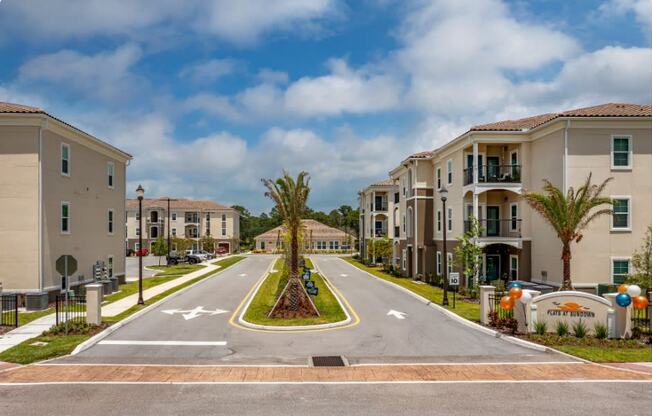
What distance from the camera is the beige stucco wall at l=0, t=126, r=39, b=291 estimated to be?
24.7 meters

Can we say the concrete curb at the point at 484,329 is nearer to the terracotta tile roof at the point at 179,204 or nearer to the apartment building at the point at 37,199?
the apartment building at the point at 37,199

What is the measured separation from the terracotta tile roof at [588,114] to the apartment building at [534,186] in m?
0.05

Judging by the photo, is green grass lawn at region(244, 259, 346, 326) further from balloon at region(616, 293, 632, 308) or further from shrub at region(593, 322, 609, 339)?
balloon at region(616, 293, 632, 308)

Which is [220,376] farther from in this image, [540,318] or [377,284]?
[377,284]

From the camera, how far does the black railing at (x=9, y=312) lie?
19.9m

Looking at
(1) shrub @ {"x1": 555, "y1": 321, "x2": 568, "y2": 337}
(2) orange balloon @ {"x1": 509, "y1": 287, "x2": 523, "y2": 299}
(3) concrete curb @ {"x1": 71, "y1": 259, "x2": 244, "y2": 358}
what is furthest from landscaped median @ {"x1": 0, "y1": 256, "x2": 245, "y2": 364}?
(1) shrub @ {"x1": 555, "y1": 321, "x2": 568, "y2": 337}

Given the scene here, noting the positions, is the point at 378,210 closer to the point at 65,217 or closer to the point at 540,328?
the point at 65,217

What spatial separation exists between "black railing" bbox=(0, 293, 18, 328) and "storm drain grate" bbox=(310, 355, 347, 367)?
472 inches

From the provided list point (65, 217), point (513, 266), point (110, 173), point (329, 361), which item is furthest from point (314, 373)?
point (110, 173)

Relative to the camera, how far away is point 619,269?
89.0 ft

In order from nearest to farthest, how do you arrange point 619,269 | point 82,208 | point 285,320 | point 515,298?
point 515,298 → point 285,320 → point 619,269 → point 82,208

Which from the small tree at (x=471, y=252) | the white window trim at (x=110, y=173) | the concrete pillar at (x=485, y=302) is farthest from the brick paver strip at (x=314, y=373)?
the white window trim at (x=110, y=173)

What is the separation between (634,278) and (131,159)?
33.2m

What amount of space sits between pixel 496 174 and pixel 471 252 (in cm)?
603
